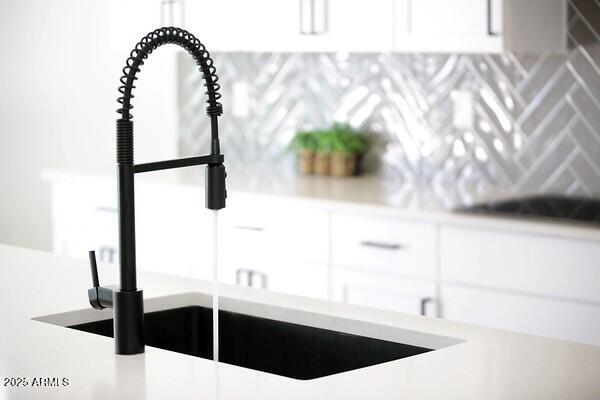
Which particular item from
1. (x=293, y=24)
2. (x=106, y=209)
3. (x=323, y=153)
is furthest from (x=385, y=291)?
(x=106, y=209)

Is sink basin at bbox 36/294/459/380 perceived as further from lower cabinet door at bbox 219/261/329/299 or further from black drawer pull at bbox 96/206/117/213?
black drawer pull at bbox 96/206/117/213

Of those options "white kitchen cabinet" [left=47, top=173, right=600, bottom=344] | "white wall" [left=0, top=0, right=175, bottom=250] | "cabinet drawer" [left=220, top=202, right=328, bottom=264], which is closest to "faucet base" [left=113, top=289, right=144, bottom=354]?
"white kitchen cabinet" [left=47, top=173, right=600, bottom=344]

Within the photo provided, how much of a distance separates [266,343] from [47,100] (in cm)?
382

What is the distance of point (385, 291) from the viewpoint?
3.64 meters

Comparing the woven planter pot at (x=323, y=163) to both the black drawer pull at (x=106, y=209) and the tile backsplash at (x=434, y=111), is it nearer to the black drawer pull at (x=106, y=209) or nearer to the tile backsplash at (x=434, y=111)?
the tile backsplash at (x=434, y=111)

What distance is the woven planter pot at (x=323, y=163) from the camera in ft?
14.6

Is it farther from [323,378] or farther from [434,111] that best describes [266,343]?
[434,111]

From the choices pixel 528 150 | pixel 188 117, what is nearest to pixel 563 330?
pixel 528 150

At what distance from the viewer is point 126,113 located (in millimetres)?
1695

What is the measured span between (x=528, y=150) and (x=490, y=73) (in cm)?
32

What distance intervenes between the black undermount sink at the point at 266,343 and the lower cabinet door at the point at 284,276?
162 cm

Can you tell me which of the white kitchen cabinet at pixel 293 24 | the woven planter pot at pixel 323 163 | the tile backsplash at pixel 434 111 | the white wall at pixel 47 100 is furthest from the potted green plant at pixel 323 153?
the white wall at pixel 47 100

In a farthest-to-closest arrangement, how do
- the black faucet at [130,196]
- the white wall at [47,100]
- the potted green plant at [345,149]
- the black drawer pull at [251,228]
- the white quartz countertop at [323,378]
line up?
the white wall at [47,100]
the potted green plant at [345,149]
the black drawer pull at [251,228]
the black faucet at [130,196]
the white quartz countertop at [323,378]

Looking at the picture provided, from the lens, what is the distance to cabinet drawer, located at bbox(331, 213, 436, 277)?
351 cm
